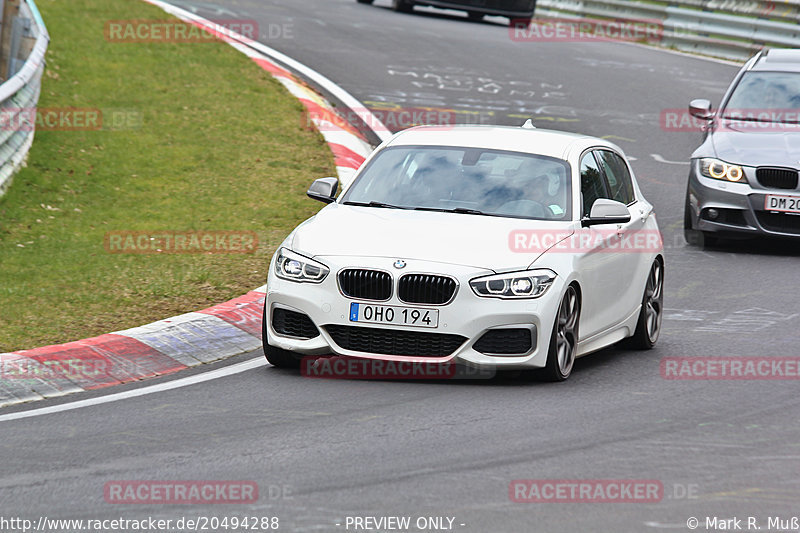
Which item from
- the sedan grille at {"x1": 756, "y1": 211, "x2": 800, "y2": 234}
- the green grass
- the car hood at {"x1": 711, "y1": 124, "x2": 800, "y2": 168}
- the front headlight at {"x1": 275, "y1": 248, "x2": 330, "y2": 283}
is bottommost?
the green grass

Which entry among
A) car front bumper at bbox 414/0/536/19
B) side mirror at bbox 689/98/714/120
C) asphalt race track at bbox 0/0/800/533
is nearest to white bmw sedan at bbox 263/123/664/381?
asphalt race track at bbox 0/0/800/533

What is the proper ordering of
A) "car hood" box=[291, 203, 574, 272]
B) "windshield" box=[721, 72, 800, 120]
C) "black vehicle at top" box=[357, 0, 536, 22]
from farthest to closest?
"black vehicle at top" box=[357, 0, 536, 22], "windshield" box=[721, 72, 800, 120], "car hood" box=[291, 203, 574, 272]

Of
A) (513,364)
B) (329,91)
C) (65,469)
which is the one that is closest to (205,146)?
(329,91)

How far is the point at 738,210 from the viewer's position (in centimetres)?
1358

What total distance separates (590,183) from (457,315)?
189 cm

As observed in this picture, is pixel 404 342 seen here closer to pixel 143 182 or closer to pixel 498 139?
pixel 498 139

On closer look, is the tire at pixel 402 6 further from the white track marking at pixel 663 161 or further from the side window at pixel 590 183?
the side window at pixel 590 183

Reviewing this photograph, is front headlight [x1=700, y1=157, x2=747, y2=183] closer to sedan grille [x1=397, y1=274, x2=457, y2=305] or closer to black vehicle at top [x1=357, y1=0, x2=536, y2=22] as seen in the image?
sedan grille [x1=397, y1=274, x2=457, y2=305]

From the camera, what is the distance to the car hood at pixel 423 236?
8.20 meters

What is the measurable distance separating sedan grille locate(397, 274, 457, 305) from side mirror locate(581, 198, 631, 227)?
1.33m

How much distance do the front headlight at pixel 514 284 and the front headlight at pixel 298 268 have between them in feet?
3.04

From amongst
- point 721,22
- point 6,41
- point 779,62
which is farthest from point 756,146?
point 721,22

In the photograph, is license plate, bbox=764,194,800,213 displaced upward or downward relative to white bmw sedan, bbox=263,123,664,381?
downward

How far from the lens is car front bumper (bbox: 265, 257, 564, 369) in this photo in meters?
8.07
